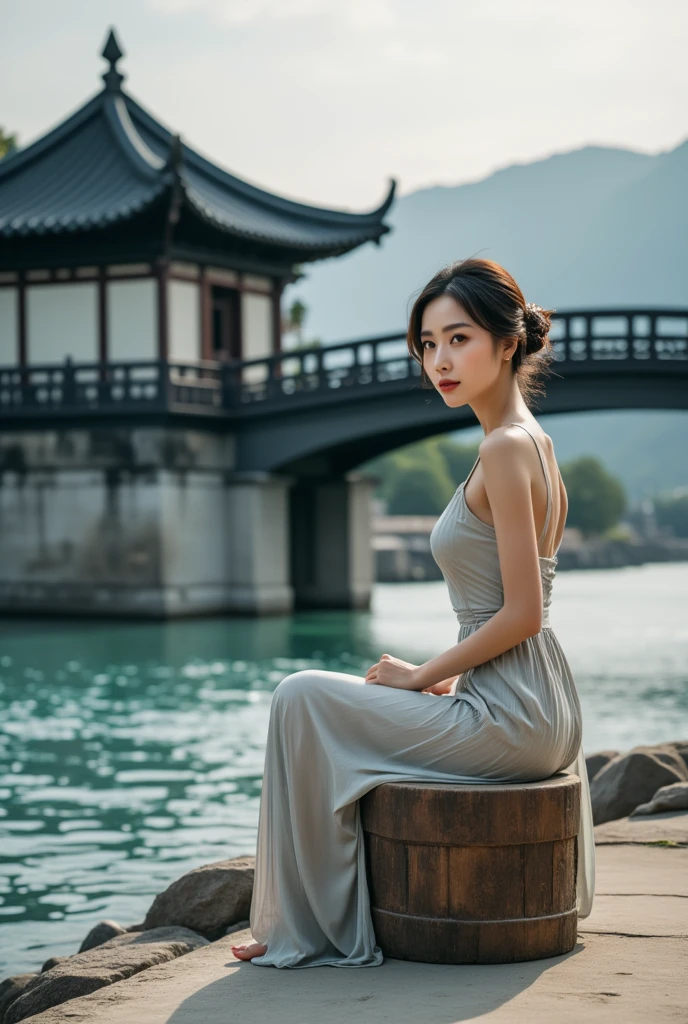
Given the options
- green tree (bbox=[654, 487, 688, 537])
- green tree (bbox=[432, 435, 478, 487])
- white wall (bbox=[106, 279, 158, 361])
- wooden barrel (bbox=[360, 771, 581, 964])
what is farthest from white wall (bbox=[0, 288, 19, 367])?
green tree (bbox=[654, 487, 688, 537])

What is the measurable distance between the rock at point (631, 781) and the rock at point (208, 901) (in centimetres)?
192

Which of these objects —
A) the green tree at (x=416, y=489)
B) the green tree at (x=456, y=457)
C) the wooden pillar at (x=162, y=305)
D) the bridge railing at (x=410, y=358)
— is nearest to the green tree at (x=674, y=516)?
the green tree at (x=456, y=457)

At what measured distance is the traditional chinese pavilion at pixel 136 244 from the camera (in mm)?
21031

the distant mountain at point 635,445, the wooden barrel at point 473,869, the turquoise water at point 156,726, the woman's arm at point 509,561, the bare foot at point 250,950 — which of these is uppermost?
the distant mountain at point 635,445

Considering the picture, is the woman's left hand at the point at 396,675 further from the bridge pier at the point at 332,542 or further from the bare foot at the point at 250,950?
the bridge pier at the point at 332,542

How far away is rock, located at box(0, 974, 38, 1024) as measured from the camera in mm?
3979

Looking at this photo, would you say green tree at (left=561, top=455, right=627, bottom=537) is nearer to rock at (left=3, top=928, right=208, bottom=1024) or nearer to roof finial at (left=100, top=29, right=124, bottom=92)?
roof finial at (left=100, top=29, right=124, bottom=92)

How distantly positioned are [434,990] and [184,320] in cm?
1973

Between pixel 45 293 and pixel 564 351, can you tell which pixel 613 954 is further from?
pixel 45 293

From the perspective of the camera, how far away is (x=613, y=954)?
122 inches

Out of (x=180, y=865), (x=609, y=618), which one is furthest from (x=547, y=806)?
(x=609, y=618)

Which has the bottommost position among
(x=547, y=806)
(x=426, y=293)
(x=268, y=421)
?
(x=547, y=806)

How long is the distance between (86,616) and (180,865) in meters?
15.3

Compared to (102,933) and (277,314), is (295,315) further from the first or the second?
(102,933)
